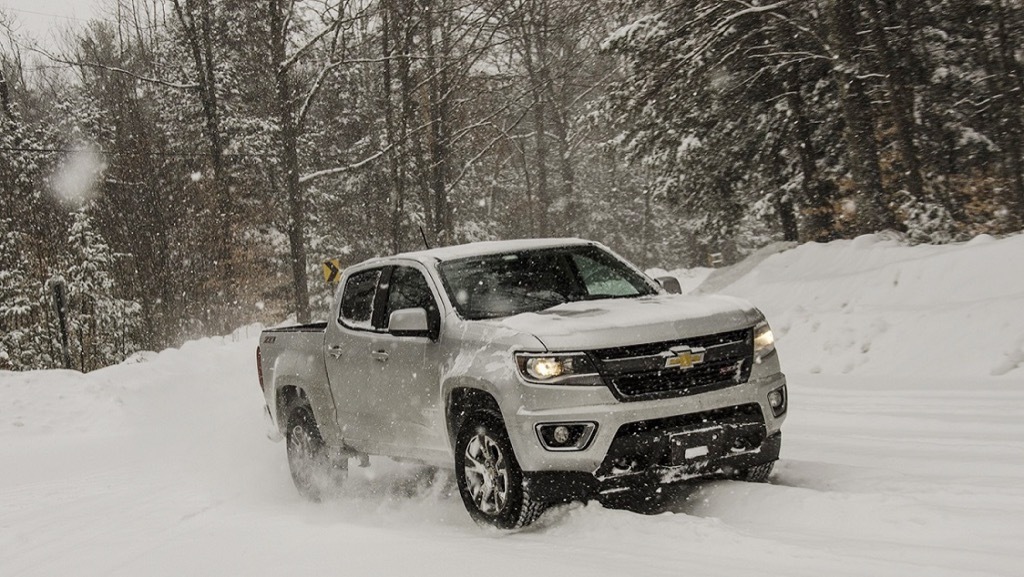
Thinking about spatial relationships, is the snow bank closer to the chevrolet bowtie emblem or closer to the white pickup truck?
the white pickup truck

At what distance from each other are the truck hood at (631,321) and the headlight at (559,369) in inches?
2.5

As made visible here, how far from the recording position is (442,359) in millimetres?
6508

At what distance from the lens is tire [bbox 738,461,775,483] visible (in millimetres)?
6445

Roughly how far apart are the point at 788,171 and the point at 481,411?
55.6 feet

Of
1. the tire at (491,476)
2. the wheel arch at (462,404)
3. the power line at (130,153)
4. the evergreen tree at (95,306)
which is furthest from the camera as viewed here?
the power line at (130,153)

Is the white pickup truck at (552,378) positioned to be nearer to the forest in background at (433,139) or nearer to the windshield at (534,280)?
the windshield at (534,280)

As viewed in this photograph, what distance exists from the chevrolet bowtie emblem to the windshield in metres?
1.21

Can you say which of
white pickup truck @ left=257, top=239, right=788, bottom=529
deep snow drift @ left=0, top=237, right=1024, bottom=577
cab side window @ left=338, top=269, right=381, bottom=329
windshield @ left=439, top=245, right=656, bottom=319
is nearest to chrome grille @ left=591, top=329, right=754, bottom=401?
white pickup truck @ left=257, top=239, right=788, bottom=529

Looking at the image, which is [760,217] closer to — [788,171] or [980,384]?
[788,171]

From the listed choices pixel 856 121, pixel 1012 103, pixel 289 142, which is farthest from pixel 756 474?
pixel 289 142

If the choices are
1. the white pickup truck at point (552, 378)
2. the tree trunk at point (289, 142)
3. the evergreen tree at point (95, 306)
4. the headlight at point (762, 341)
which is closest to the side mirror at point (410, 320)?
the white pickup truck at point (552, 378)

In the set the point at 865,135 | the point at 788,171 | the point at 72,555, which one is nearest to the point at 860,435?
the point at 72,555

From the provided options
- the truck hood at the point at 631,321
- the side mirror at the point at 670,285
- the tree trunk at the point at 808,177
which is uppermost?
the tree trunk at the point at 808,177

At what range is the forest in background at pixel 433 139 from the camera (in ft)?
59.7
